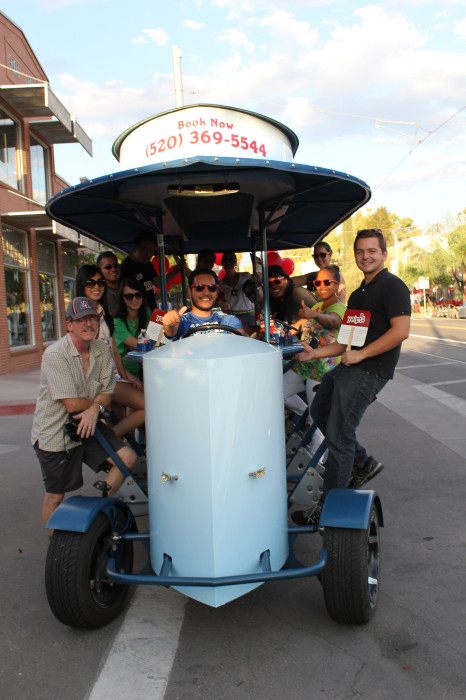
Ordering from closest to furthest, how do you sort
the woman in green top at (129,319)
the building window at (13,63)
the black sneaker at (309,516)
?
the black sneaker at (309,516) < the woman in green top at (129,319) < the building window at (13,63)

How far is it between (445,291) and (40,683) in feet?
273

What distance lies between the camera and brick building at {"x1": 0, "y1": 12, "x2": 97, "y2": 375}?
606 inches

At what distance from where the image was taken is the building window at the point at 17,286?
621 inches

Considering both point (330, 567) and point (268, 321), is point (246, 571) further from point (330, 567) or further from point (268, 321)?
point (268, 321)

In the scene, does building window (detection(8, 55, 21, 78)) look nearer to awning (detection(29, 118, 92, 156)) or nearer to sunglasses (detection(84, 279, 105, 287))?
awning (detection(29, 118, 92, 156))

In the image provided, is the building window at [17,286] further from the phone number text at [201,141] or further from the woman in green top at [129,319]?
the phone number text at [201,141]

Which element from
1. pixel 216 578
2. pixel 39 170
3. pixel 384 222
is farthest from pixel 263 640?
pixel 384 222

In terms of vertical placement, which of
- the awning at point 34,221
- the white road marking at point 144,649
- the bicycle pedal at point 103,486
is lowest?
the white road marking at point 144,649

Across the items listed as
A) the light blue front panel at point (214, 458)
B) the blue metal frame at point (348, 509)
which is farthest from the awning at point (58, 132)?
the blue metal frame at point (348, 509)

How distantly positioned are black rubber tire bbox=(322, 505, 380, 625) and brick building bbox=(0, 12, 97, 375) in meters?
13.2

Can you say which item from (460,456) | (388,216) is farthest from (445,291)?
(460,456)

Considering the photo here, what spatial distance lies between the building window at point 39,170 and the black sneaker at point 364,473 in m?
15.8

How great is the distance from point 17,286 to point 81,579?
48.2ft

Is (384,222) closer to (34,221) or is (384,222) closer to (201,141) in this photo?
(34,221)
